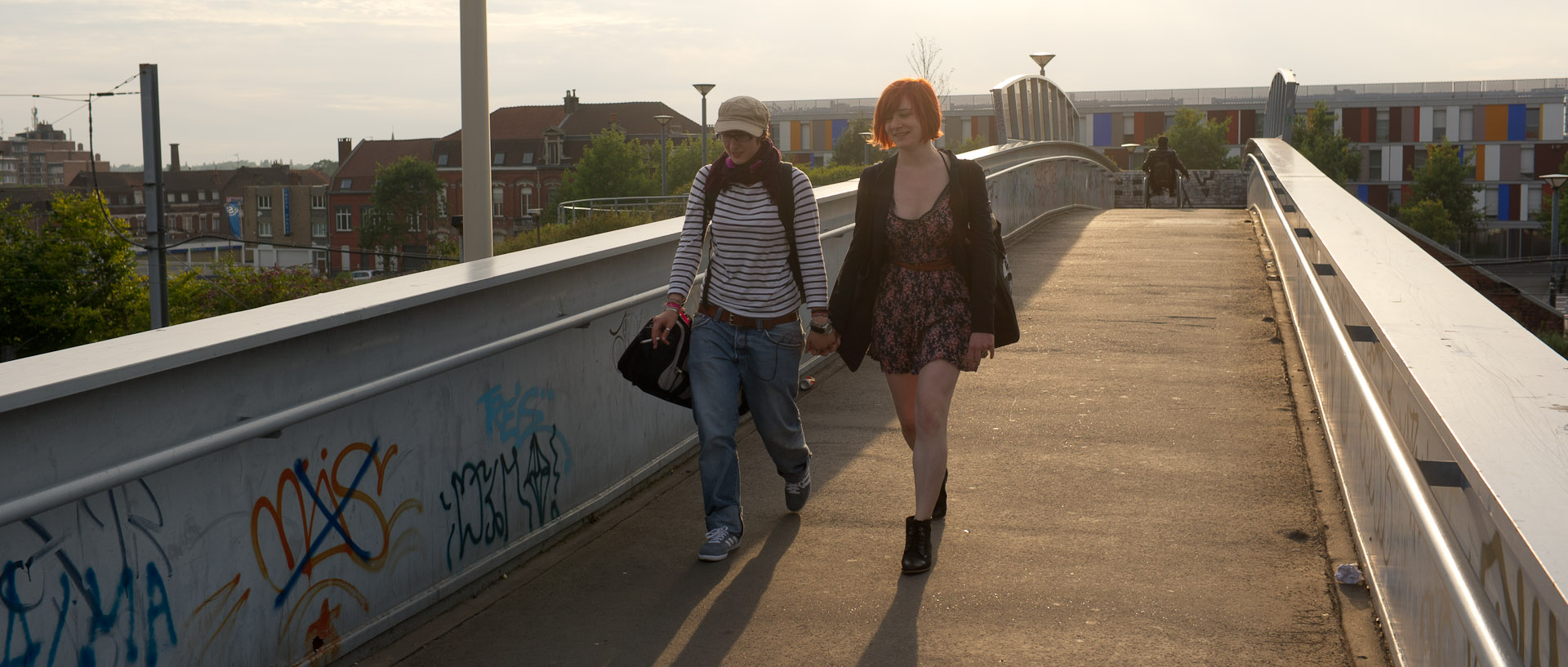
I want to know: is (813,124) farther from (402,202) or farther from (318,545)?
(318,545)

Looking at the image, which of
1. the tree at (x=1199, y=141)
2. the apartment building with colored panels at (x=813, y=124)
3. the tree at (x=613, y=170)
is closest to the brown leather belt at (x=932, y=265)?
the tree at (x=1199, y=141)

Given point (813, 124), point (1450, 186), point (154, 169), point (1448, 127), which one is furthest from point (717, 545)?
point (813, 124)

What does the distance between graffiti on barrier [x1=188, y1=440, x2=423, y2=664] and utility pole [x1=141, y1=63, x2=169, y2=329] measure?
907 inches

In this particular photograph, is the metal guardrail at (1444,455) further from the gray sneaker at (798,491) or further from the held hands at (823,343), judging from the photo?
the gray sneaker at (798,491)

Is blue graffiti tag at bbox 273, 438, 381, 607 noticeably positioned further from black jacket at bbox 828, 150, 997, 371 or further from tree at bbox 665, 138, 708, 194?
tree at bbox 665, 138, 708, 194

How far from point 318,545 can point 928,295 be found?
2007mm

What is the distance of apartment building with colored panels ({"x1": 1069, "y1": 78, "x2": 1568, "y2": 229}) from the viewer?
8806cm

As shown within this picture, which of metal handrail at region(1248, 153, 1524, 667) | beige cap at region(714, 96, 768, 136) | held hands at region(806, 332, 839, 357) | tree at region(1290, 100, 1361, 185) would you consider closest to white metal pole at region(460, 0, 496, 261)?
beige cap at region(714, 96, 768, 136)

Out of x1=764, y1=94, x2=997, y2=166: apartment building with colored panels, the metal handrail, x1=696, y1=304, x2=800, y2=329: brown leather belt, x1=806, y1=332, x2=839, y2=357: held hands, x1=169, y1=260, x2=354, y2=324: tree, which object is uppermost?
x1=764, y1=94, x2=997, y2=166: apartment building with colored panels

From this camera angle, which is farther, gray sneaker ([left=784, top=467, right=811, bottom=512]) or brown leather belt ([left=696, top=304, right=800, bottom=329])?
gray sneaker ([left=784, top=467, right=811, bottom=512])

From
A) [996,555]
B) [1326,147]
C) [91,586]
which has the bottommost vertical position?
[996,555]

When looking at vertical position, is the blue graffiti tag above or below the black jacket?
below

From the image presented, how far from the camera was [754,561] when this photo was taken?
4770 millimetres

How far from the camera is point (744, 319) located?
4746 mm
